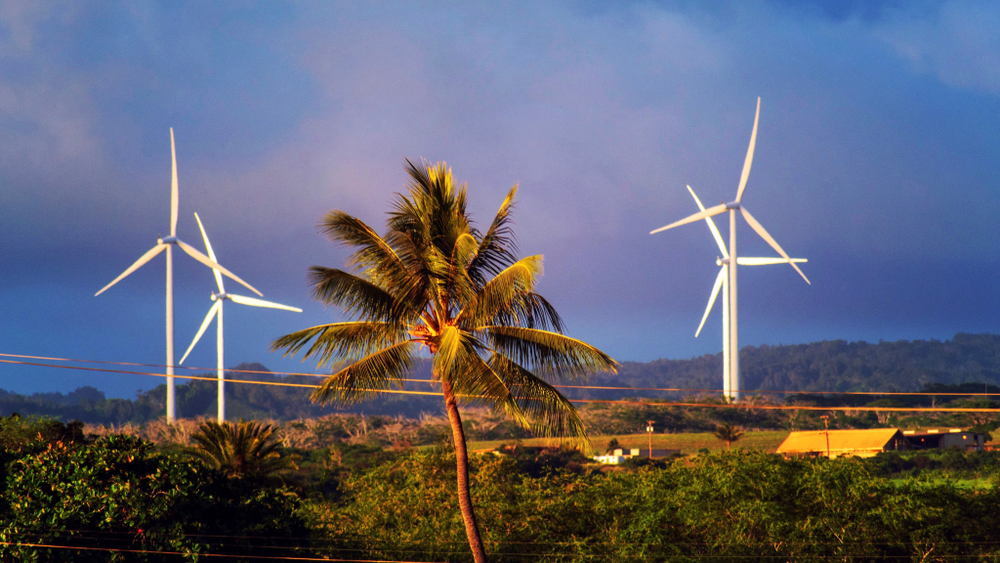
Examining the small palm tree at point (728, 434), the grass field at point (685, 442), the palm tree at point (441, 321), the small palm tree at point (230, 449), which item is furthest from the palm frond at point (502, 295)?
the grass field at point (685, 442)

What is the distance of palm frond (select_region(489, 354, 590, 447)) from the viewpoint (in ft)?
59.2

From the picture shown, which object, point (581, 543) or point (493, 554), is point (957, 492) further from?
point (493, 554)

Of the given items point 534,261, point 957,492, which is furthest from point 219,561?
point 957,492

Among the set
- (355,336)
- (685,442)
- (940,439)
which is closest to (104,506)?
(355,336)

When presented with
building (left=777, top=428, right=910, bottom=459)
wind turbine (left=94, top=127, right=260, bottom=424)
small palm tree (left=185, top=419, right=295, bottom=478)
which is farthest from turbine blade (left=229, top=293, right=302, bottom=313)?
building (left=777, top=428, right=910, bottom=459)

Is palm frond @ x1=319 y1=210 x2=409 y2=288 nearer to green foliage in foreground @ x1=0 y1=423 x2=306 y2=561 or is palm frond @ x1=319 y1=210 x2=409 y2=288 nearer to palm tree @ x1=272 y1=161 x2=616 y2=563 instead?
palm tree @ x1=272 y1=161 x2=616 y2=563

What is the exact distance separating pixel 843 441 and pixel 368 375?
256 ft

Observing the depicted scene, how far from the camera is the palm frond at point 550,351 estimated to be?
17.7 meters

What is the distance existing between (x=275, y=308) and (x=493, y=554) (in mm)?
44964

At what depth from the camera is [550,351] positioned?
18.1 meters

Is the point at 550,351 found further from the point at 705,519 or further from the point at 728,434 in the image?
the point at 728,434

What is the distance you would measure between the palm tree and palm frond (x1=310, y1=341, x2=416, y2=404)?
2 cm

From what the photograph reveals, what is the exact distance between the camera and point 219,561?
24281mm

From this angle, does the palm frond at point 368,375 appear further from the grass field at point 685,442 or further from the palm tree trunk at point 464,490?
the grass field at point 685,442
